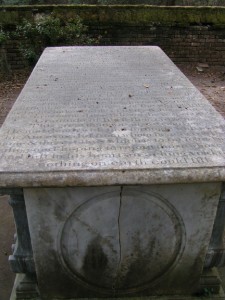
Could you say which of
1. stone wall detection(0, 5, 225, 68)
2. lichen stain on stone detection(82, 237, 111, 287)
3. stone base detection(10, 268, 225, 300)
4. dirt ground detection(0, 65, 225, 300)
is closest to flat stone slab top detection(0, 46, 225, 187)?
lichen stain on stone detection(82, 237, 111, 287)

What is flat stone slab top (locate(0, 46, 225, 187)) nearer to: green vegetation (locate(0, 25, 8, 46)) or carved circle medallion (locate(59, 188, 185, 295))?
carved circle medallion (locate(59, 188, 185, 295))

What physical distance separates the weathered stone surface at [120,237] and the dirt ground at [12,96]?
39 centimetres

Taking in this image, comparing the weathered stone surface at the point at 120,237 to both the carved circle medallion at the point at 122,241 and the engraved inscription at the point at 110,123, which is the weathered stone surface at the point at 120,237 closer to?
the carved circle medallion at the point at 122,241

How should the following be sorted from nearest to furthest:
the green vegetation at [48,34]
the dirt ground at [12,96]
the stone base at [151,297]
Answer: the stone base at [151,297] → the dirt ground at [12,96] → the green vegetation at [48,34]

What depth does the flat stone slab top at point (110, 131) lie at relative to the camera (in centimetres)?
150

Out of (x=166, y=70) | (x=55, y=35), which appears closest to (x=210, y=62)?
(x=55, y=35)

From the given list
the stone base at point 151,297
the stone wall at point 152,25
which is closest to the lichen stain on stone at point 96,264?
the stone base at point 151,297

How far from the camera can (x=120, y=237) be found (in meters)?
1.79

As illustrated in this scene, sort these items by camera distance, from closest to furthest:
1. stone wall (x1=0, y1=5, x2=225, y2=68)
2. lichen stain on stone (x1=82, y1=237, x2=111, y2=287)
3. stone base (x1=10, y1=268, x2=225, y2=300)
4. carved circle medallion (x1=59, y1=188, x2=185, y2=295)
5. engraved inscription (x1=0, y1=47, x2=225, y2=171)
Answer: engraved inscription (x1=0, y1=47, x2=225, y2=171), carved circle medallion (x1=59, y1=188, x2=185, y2=295), lichen stain on stone (x1=82, y1=237, x2=111, y2=287), stone base (x1=10, y1=268, x2=225, y2=300), stone wall (x1=0, y1=5, x2=225, y2=68)

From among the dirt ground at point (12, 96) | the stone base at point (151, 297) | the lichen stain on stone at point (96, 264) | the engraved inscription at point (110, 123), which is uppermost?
the engraved inscription at point (110, 123)

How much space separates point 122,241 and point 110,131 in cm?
57

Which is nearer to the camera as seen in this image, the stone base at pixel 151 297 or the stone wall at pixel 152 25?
the stone base at pixel 151 297

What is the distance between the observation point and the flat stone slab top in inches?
59.1

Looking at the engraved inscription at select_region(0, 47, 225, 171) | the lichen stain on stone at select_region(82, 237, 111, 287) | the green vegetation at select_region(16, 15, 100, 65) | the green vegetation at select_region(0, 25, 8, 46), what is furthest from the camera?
the green vegetation at select_region(16, 15, 100, 65)
